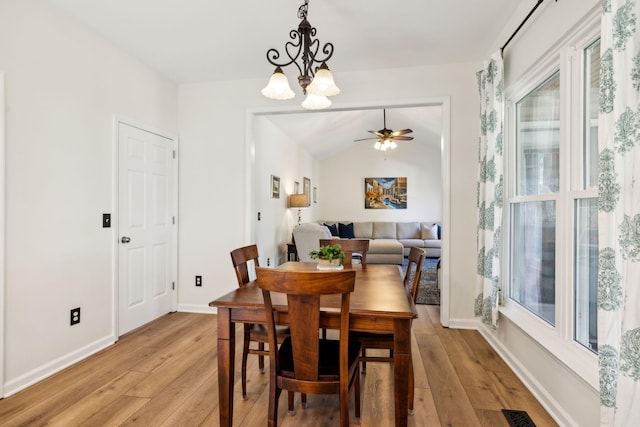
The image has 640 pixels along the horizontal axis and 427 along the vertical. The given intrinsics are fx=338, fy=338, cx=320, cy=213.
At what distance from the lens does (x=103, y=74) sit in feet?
9.04

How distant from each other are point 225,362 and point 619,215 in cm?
171

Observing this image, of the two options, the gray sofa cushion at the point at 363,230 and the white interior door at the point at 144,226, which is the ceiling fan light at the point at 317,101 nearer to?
the white interior door at the point at 144,226

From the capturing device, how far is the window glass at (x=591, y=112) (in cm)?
168

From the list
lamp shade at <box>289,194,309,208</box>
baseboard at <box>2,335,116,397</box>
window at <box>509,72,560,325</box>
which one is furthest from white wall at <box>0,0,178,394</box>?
lamp shade at <box>289,194,309,208</box>

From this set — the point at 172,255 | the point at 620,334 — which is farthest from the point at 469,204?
the point at 172,255

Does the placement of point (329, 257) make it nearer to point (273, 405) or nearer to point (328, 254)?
point (328, 254)

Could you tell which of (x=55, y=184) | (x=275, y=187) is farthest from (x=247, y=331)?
(x=275, y=187)

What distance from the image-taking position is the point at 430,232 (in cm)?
766

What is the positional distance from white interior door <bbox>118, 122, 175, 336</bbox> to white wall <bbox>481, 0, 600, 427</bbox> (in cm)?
317

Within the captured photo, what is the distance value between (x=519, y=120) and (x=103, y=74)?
3354 millimetres

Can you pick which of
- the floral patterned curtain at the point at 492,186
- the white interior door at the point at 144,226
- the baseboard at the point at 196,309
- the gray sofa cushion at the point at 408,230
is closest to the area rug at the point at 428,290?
the floral patterned curtain at the point at 492,186

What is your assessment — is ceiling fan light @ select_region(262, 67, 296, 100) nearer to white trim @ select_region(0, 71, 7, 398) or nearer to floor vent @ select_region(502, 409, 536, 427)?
white trim @ select_region(0, 71, 7, 398)

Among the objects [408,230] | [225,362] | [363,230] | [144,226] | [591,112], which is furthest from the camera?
[363,230]

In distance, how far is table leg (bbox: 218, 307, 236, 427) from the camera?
5.24 feet
